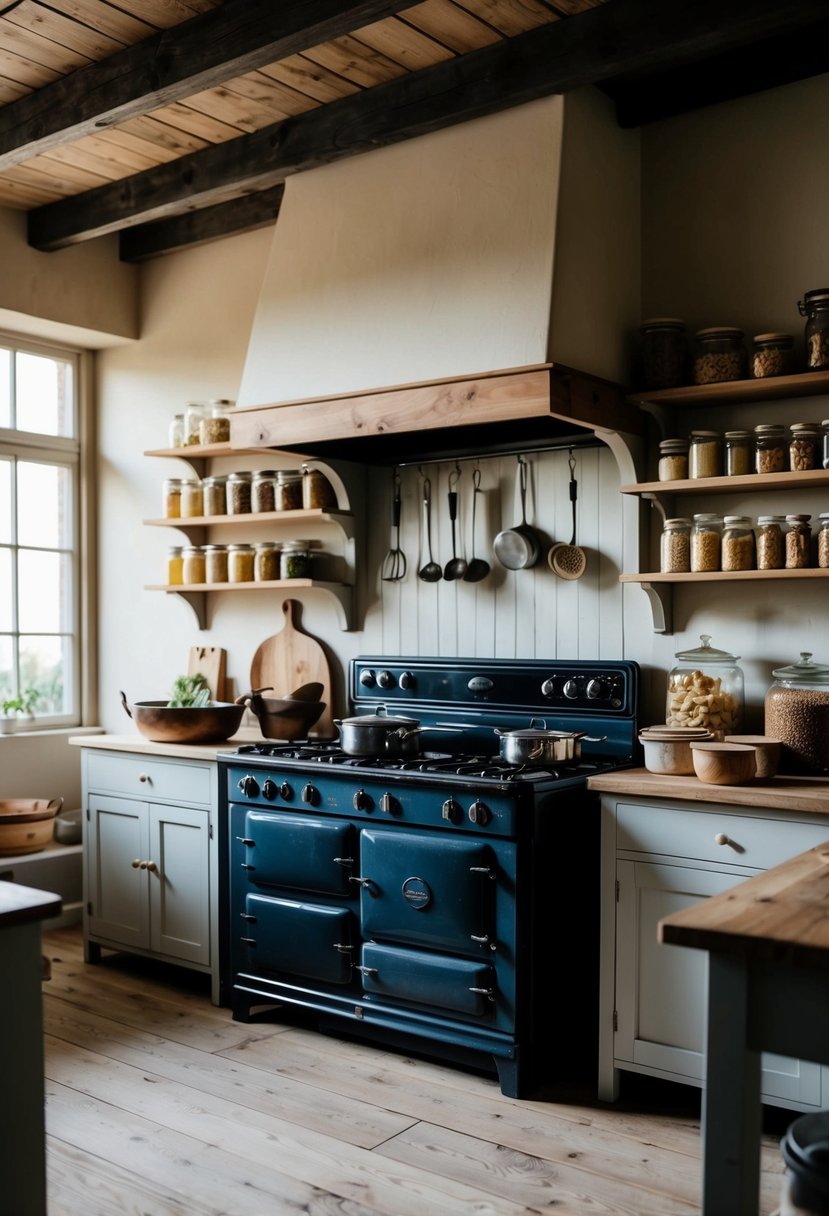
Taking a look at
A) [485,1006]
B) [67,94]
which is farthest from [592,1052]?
[67,94]

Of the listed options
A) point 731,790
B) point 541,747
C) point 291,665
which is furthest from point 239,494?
point 731,790

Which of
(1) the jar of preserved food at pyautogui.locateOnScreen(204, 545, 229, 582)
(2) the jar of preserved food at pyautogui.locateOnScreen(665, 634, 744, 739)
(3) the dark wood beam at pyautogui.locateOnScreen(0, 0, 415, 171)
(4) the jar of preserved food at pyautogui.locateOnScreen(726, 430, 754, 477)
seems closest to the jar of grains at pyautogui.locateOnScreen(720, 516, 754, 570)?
(4) the jar of preserved food at pyautogui.locateOnScreen(726, 430, 754, 477)

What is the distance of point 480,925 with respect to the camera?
9.68 ft

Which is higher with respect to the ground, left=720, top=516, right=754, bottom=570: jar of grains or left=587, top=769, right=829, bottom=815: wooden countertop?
left=720, top=516, right=754, bottom=570: jar of grains

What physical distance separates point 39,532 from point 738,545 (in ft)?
10.2

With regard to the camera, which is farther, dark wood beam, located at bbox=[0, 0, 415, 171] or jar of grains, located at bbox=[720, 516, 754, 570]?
jar of grains, located at bbox=[720, 516, 754, 570]

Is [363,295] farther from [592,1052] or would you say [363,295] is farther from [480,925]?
[592,1052]

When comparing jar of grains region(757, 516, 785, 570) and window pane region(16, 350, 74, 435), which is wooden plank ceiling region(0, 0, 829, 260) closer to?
window pane region(16, 350, 74, 435)

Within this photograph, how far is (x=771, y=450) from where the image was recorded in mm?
3059

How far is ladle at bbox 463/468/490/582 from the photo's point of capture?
3.75 meters

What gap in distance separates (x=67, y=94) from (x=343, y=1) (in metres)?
1.17

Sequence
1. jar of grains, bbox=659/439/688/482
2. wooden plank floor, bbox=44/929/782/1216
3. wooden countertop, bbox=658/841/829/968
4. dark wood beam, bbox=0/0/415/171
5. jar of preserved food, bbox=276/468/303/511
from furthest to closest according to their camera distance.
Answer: jar of preserved food, bbox=276/468/303/511 < jar of grains, bbox=659/439/688/482 < dark wood beam, bbox=0/0/415/171 < wooden plank floor, bbox=44/929/782/1216 < wooden countertop, bbox=658/841/829/968

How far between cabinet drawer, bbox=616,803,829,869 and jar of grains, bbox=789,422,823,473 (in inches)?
37.3

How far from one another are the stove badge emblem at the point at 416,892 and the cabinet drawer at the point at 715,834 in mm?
532
